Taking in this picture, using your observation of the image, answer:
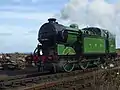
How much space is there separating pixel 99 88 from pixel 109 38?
54.7 feet

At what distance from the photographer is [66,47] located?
20406 mm

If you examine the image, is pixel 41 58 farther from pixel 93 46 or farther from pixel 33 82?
pixel 93 46

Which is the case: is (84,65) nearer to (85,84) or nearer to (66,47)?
(66,47)

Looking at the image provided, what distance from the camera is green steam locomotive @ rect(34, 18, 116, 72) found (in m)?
19.4

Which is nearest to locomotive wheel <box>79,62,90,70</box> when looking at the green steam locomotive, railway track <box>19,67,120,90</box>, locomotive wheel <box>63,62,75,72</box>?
the green steam locomotive

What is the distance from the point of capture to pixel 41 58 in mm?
19328

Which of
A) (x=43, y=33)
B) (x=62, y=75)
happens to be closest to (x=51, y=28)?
(x=43, y=33)

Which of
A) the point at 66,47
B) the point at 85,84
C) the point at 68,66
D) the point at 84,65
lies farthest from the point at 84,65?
the point at 85,84

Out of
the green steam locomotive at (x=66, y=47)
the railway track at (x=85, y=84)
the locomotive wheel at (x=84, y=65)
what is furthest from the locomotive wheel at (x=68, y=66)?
the railway track at (x=85, y=84)

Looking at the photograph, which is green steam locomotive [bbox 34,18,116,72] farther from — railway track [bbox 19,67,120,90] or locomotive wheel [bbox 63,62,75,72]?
railway track [bbox 19,67,120,90]

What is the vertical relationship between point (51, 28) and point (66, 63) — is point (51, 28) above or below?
Result: above

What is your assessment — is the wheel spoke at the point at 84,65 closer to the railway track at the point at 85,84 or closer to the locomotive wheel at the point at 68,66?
the locomotive wheel at the point at 68,66

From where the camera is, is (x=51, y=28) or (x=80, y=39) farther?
(x=80, y=39)

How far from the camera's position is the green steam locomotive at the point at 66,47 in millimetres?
19422
